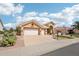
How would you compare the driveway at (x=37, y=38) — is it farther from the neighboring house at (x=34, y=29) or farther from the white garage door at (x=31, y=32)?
the neighboring house at (x=34, y=29)

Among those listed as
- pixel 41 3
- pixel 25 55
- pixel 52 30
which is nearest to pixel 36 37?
pixel 52 30

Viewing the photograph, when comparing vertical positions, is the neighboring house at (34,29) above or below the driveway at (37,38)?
above

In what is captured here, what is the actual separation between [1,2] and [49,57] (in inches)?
279

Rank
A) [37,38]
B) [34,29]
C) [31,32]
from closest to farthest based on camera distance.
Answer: [37,38] → [31,32] → [34,29]

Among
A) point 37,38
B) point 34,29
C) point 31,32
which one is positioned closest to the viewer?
point 37,38

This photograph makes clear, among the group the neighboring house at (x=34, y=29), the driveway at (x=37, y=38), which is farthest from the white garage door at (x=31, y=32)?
the driveway at (x=37, y=38)

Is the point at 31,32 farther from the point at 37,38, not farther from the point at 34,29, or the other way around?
the point at 37,38

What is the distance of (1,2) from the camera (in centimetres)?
1803

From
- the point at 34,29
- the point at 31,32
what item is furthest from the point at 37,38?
the point at 34,29

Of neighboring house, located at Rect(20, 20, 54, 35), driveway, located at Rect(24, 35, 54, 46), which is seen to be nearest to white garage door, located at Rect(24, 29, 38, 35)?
neighboring house, located at Rect(20, 20, 54, 35)

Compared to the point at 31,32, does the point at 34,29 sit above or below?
above

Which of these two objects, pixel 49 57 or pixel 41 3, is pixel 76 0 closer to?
pixel 41 3

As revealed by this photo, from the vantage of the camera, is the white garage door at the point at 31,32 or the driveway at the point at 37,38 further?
the white garage door at the point at 31,32

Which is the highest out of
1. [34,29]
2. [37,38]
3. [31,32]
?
[34,29]
